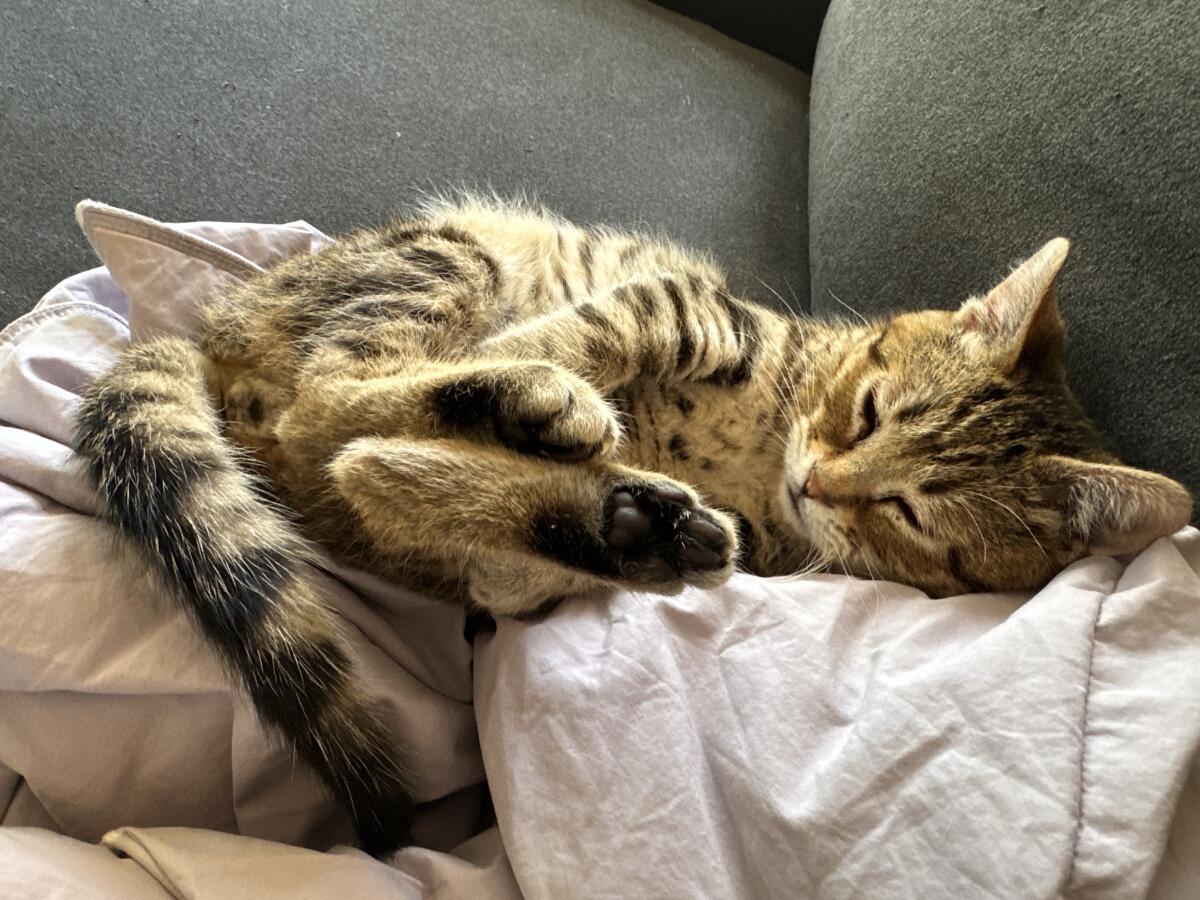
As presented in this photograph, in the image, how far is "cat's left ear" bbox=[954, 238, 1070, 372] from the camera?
3.42ft

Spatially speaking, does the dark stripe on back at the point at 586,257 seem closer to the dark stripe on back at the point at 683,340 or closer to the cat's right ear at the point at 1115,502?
the dark stripe on back at the point at 683,340

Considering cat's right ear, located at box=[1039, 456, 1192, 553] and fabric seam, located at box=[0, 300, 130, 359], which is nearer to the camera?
cat's right ear, located at box=[1039, 456, 1192, 553]

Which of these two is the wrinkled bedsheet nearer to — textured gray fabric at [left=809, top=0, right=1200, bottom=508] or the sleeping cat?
the sleeping cat

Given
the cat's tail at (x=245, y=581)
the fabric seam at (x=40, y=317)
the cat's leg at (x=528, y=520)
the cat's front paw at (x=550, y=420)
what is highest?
the cat's front paw at (x=550, y=420)

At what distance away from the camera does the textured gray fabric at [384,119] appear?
4.79 feet

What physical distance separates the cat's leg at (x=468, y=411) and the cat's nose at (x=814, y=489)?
1.06ft

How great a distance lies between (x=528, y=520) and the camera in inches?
36.7

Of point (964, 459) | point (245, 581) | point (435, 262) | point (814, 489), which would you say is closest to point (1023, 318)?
point (964, 459)

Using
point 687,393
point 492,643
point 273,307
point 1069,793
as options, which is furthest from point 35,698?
point 1069,793

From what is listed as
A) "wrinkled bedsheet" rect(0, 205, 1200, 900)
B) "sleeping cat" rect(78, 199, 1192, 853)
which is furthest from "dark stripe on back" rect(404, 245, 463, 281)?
"wrinkled bedsheet" rect(0, 205, 1200, 900)

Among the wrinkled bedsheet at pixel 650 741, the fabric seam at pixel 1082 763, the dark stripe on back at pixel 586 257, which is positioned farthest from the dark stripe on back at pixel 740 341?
the fabric seam at pixel 1082 763

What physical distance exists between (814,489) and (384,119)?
1176mm

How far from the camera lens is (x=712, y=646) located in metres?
0.93

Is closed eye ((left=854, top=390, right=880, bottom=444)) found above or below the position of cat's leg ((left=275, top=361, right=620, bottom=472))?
above
